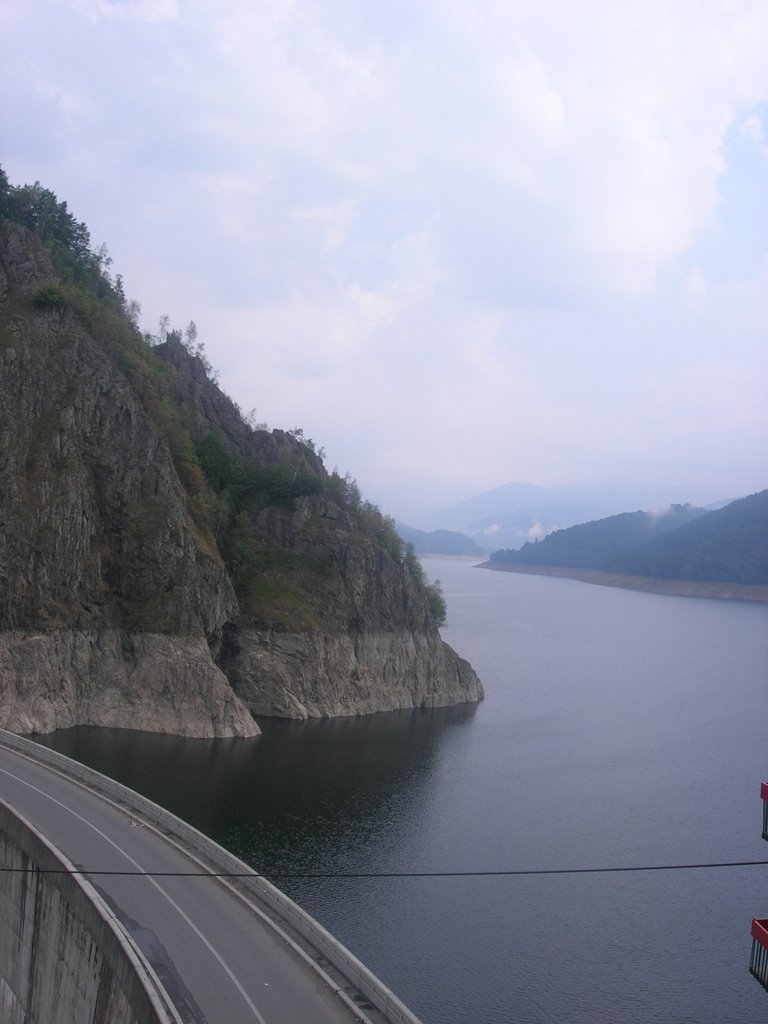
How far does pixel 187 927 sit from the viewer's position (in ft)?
91.5

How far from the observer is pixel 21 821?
33688 millimetres

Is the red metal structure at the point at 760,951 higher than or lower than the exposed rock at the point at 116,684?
higher

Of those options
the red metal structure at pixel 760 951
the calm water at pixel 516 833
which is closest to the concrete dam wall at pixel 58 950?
the calm water at pixel 516 833

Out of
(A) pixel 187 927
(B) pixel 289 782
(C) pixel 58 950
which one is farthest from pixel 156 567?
(A) pixel 187 927

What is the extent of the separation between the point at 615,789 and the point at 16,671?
1884 inches

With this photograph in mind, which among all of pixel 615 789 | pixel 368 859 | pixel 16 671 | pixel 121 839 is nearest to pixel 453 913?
pixel 368 859

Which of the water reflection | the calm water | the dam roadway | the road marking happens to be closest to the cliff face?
the water reflection

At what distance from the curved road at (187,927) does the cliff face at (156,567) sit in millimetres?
29899

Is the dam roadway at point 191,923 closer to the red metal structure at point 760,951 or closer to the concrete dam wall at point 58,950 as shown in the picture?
the concrete dam wall at point 58,950

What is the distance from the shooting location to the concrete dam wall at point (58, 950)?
2408cm

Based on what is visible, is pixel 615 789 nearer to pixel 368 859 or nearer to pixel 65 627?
pixel 368 859

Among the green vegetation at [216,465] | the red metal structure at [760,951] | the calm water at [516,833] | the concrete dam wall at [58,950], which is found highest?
the green vegetation at [216,465]

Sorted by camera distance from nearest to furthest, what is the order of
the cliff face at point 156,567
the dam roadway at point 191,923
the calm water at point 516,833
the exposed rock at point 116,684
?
the dam roadway at point 191,923
the calm water at point 516,833
the exposed rock at point 116,684
the cliff face at point 156,567

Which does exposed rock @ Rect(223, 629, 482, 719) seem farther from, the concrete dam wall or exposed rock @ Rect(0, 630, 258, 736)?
the concrete dam wall
